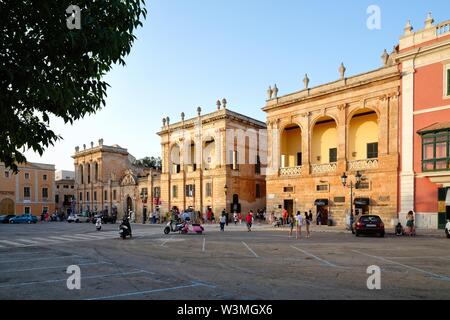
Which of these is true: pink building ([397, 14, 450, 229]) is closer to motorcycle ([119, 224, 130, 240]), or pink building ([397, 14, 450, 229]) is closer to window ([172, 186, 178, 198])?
motorcycle ([119, 224, 130, 240])

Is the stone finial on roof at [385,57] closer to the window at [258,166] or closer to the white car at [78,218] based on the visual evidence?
the window at [258,166]

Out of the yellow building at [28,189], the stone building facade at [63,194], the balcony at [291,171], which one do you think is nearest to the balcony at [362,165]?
the balcony at [291,171]

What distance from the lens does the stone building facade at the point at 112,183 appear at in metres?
51.5

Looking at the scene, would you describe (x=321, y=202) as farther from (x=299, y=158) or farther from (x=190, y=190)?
(x=190, y=190)

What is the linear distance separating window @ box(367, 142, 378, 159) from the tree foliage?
90.6ft

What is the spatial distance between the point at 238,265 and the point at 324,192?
22.6 meters

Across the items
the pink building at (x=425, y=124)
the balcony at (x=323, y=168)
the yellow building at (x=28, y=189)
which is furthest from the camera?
the yellow building at (x=28, y=189)

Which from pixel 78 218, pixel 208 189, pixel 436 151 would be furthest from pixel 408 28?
pixel 78 218

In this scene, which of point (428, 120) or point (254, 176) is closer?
point (428, 120)

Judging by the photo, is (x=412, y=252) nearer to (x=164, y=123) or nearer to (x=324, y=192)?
(x=324, y=192)

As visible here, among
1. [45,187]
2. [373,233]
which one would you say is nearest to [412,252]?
[373,233]

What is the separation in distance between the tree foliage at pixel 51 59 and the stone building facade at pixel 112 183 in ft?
141
